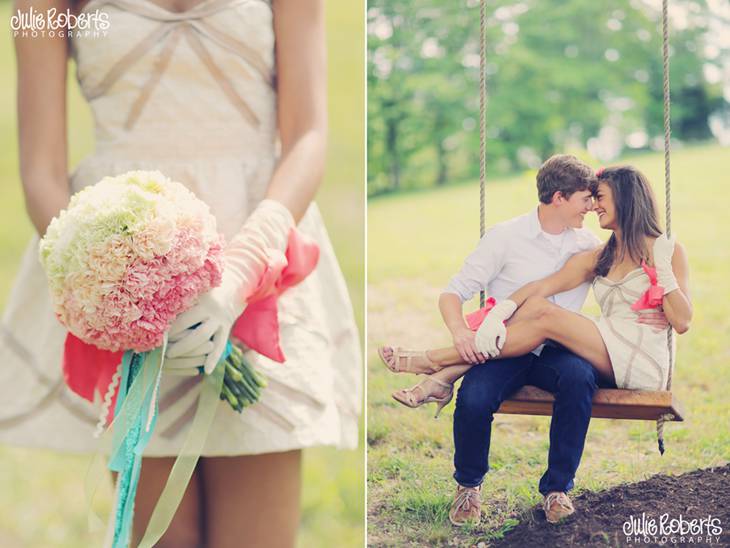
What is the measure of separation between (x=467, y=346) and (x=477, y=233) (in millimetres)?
209

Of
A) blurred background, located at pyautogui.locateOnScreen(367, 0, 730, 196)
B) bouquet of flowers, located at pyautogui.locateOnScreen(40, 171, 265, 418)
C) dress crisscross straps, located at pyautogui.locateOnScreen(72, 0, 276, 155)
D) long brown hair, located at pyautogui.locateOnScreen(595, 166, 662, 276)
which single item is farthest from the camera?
blurred background, located at pyautogui.locateOnScreen(367, 0, 730, 196)

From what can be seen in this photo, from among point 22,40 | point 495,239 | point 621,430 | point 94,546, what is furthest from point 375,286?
point 94,546

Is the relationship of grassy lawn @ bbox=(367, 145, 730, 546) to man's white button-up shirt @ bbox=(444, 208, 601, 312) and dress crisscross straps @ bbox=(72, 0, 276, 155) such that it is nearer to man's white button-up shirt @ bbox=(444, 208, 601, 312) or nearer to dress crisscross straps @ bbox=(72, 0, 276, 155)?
man's white button-up shirt @ bbox=(444, 208, 601, 312)

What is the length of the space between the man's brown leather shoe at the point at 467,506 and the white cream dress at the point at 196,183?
0.80ft

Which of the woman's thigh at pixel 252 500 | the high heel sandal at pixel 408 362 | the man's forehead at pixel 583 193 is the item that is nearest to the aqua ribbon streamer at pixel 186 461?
the woman's thigh at pixel 252 500

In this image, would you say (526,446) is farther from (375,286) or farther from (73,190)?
(73,190)

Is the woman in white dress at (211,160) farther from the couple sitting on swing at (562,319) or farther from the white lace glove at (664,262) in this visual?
the white lace glove at (664,262)

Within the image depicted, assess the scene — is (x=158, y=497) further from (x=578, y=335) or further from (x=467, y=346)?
(x=578, y=335)

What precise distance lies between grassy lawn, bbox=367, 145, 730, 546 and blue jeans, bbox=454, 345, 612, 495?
0.03 meters

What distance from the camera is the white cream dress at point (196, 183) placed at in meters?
1.55

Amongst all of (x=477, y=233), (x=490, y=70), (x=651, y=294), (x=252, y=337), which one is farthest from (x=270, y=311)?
(x=490, y=70)

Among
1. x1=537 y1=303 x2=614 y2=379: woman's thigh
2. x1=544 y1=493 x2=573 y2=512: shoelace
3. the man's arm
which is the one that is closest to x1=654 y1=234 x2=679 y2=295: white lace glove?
x1=537 y1=303 x2=614 y2=379: woman's thigh

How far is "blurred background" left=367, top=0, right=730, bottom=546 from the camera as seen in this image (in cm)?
150

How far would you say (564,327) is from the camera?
1.45 m
